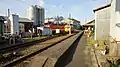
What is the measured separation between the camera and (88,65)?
10.8 meters

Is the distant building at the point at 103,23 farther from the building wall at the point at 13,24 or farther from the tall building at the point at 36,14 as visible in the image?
the tall building at the point at 36,14

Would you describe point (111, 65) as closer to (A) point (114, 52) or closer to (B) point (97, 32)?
(A) point (114, 52)

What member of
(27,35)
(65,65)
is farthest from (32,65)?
(27,35)

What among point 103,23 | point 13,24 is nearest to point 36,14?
point 13,24

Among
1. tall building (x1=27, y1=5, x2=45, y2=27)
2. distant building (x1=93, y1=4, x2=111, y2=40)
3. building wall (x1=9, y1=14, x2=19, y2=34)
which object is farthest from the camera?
tall building (x1=27, y1=5, x2=45, y2=27)

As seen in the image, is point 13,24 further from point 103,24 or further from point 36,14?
point 36,14

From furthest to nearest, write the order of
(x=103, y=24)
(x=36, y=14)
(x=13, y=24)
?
(x=36, y=14), (x=13, y=24), (x=103, y=24)

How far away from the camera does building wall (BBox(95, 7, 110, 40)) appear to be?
23.0 meters

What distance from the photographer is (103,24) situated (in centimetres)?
2333

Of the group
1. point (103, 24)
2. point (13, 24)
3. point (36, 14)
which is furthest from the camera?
point (36, 14)

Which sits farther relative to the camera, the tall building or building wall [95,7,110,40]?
the tall building

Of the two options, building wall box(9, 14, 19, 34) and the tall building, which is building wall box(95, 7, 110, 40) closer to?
building wall box(9, 14, 19, 34)

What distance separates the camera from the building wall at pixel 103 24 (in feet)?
75.6

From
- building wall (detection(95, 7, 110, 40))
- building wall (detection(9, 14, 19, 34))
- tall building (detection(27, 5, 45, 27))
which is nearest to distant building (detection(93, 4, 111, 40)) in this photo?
building wall (detection(95, 7, 110, 40))
